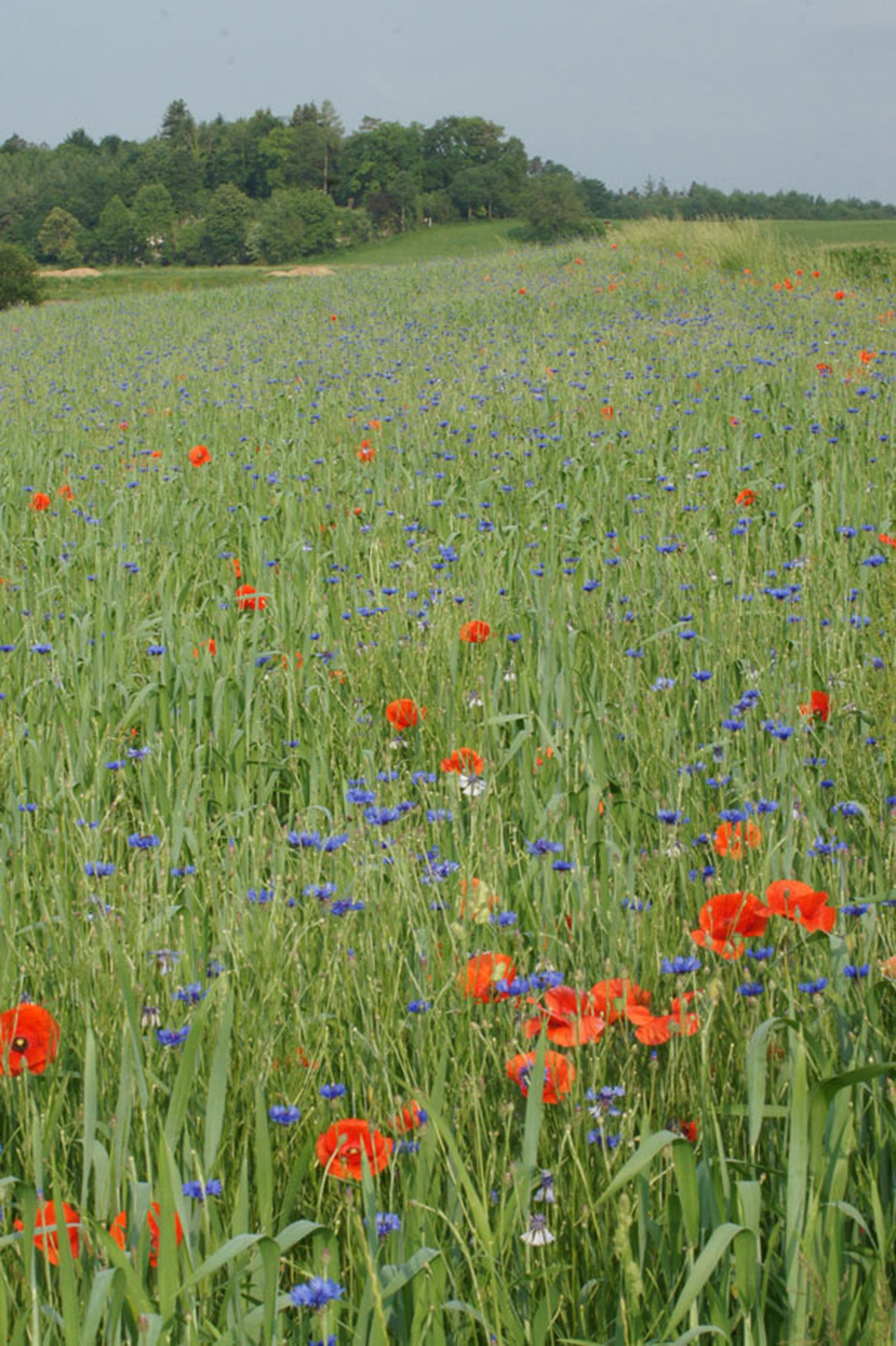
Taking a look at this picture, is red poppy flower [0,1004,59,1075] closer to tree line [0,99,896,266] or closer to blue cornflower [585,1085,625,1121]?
blue cornflower [585,1085,625,1121]

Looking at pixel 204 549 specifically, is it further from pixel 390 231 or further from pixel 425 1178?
pixel 390 231

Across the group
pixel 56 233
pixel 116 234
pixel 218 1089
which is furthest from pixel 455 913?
pixel 56 233

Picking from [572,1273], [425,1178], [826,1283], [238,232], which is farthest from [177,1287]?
[238,232]

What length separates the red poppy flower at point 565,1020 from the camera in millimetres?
1295

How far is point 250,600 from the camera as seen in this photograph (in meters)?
3.42

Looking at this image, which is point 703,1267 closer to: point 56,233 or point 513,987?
point 513,987

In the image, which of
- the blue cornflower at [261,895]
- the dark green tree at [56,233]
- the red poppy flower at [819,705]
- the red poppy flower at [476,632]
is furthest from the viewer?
the dark green tree at [56,233]

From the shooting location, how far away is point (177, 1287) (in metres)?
1.04

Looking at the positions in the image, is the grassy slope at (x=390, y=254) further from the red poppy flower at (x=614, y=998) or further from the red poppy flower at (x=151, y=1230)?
the red poppy flower at (x=151, y=1230)

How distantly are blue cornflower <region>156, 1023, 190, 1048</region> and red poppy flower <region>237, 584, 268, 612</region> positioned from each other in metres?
1.88

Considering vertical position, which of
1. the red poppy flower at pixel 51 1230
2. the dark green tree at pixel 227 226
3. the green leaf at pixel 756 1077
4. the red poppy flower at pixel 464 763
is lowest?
the red poppy flower at pixel 51 1230

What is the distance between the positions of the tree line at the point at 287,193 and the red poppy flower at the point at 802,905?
62.0m

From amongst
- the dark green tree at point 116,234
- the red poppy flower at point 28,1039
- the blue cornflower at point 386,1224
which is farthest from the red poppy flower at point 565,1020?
the dark green tree at point 116,234

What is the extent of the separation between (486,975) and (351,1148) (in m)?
0.28
